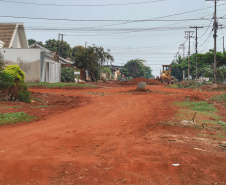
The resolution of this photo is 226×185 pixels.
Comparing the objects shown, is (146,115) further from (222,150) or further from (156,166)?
(156,166)

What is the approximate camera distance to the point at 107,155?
574cm

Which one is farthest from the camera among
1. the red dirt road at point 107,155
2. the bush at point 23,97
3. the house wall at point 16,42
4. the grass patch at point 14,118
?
the house wall at point 16,42

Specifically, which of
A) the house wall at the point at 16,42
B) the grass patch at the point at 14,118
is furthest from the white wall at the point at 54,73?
the grass patch at the point at 14,118

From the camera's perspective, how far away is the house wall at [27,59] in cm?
3278

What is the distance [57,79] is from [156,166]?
126ft

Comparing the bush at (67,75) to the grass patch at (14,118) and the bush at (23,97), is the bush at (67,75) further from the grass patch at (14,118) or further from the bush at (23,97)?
the grass patch at (14,118)

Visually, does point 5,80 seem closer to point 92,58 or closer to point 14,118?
point 14,118

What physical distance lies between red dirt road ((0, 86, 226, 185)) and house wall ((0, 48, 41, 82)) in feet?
81.3

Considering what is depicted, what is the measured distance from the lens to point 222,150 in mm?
6641

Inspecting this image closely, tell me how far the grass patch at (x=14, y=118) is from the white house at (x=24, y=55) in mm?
22999

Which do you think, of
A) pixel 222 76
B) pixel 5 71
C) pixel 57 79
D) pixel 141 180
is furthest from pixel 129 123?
pixel 222 76

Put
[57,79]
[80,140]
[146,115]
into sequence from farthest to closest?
[57,79] < [146,115] < [80,140]

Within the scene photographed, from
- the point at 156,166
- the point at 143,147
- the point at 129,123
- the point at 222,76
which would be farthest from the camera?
the point at 222,76

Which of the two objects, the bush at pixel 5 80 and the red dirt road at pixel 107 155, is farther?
the bush at pixel 5 80
